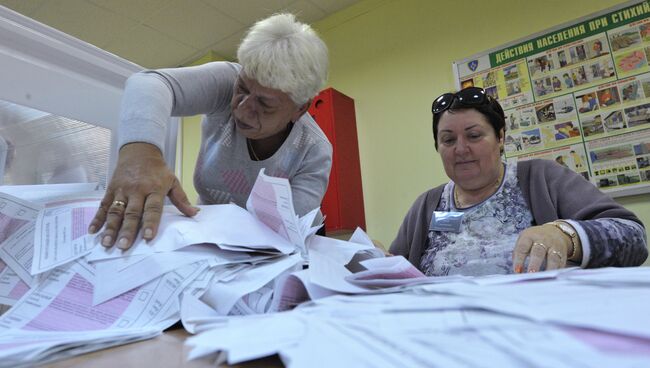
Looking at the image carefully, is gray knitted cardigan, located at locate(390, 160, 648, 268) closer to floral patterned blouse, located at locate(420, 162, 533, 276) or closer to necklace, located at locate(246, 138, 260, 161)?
floral patterned blouse, located at locate(420, 162, 533, 276)

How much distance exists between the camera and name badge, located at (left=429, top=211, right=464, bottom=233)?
0.94 metres

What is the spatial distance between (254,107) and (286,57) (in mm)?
117

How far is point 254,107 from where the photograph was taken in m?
0.77

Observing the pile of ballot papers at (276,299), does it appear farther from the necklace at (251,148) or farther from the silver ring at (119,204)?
the necklace at (251,148)

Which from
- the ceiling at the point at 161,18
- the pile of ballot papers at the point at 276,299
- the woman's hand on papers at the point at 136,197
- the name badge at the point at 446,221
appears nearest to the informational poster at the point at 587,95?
the name badge at the point at 446,221

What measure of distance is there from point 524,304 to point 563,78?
68.2 inches

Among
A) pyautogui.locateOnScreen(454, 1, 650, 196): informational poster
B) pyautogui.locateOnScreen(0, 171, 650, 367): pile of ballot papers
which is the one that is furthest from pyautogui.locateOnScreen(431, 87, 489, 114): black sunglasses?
pyautogui.locateOnScreen(454, 1, 650, 196): informational poster

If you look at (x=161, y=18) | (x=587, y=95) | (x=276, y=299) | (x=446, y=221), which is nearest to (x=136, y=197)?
(x=276, y=299)

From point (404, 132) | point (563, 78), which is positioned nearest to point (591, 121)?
point (563, 78)

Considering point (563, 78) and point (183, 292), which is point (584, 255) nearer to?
point (183, 292)

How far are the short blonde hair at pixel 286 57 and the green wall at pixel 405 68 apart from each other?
1213 millimetres

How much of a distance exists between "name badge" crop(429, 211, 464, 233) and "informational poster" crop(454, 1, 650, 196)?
0.91 m

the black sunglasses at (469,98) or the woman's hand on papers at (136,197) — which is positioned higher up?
the black sunglasses at (469,98)

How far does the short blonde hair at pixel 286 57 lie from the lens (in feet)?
2.44
